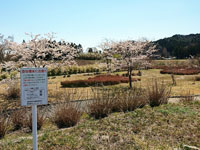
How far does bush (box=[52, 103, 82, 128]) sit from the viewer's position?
208 inches

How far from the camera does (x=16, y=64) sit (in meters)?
12.5

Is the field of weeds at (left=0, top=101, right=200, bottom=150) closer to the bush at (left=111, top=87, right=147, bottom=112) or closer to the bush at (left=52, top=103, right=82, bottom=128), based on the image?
the bush at (left=52, top=103, right=82, bottom=128)

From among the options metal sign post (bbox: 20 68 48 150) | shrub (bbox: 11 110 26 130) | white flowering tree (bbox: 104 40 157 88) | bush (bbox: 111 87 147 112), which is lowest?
shrub (bbox: 11 110 26 130)

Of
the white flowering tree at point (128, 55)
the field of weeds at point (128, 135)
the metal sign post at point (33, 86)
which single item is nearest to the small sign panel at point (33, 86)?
the metal sign post at point (33, 86)

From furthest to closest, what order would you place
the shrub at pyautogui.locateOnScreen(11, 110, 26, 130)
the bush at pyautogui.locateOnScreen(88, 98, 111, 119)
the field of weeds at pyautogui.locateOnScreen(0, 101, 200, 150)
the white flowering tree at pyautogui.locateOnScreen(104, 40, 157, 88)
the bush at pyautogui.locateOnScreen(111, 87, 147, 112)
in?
1. the white flowering tree at pyautogui.locateOnScreen(104, 40, 157, 88)
2. the bush at pyautogui.locateOnScreen(111, 87, 147, 112)
3. the bush at pyautogui.locateOnScreen(88, 98, 111, 119)
4. the shrub at pyautogui.locateOnScreen(11, 110, 26, 130)
5. the field of weeds at pyautogui.locateOnScreen(0, 101, 200, 150)

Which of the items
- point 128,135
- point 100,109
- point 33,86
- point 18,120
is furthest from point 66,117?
point 33,86

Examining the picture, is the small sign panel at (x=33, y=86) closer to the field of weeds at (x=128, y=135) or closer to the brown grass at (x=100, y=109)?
the field of weeds at (x=128, y=135)

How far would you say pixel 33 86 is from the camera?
2816 mm

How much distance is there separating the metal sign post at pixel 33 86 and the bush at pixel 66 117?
94.9 inches

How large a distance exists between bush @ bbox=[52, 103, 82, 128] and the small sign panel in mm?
2444

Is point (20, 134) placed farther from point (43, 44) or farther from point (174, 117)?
point (43, 44)

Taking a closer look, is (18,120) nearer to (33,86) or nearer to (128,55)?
(33,86)

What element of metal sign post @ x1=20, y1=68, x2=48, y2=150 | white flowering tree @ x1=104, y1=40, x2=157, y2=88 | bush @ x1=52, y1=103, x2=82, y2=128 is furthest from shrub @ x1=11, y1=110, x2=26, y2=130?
white flowering tree @ x1=104, y1=40, x2=157, y2=88

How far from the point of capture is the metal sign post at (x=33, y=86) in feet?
9.01
